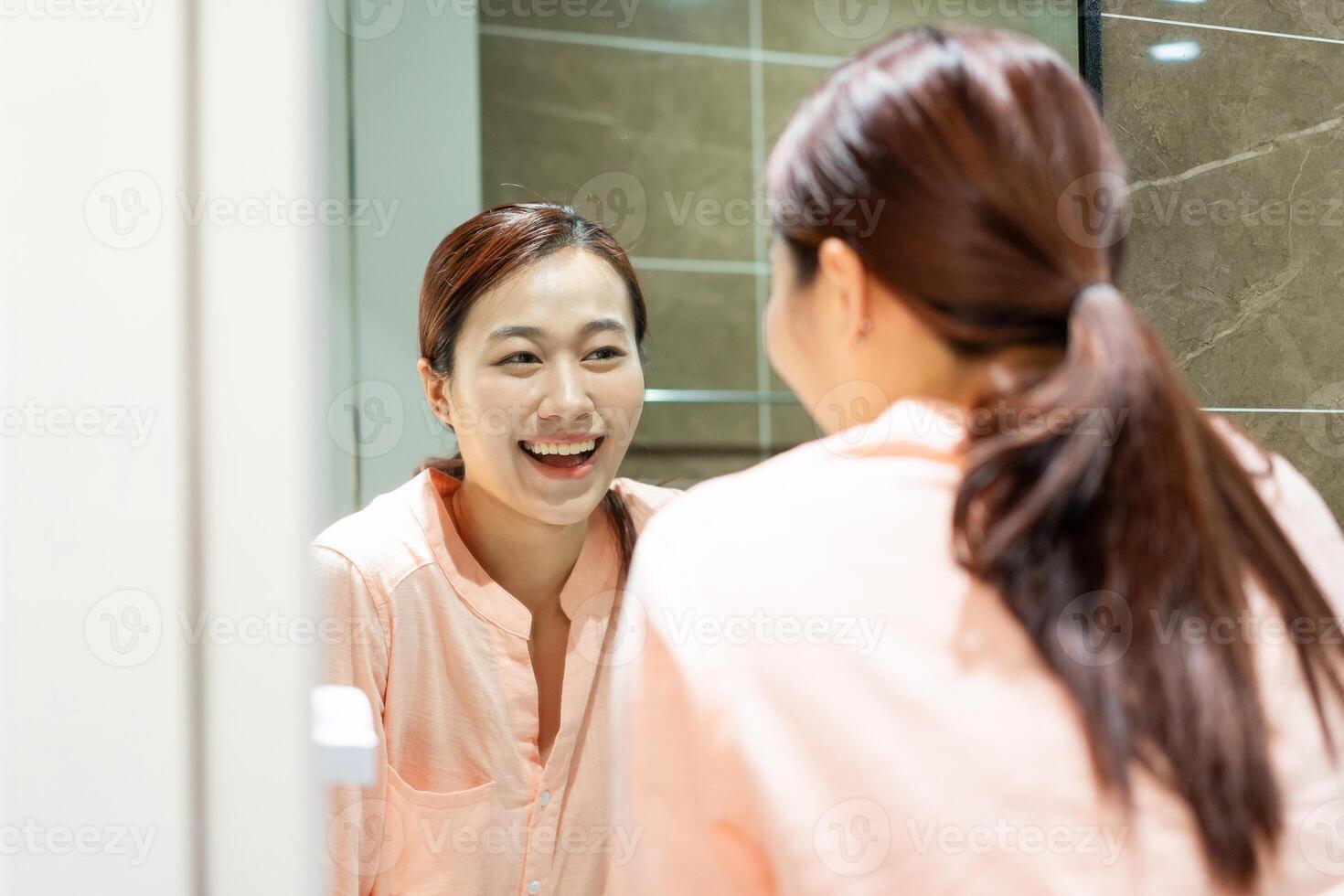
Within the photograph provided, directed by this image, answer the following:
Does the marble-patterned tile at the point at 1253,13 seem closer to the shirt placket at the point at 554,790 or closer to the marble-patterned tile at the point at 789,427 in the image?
the marble-patterned tile at the point at 789,427

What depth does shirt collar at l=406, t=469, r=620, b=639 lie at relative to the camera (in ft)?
3.17

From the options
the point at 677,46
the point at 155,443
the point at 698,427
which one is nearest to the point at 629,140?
the point at 677,46

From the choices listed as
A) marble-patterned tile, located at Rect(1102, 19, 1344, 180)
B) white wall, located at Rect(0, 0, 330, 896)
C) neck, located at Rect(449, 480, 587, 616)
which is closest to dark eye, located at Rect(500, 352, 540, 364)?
neck, located at Rect(449, 480, 587, 616)

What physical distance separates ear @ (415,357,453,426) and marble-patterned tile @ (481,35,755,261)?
278mm

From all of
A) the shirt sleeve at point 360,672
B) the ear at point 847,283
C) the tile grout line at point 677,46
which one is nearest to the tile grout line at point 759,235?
the tile grout line at point 677,46

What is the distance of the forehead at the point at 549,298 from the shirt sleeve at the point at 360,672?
9.4 inches

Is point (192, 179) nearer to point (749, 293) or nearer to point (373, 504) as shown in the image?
point (373, 504)

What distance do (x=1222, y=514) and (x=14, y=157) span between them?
0.42 meters

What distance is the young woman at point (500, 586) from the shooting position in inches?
35.6

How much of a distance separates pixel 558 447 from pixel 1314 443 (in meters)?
0.77

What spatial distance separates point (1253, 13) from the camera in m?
1.12

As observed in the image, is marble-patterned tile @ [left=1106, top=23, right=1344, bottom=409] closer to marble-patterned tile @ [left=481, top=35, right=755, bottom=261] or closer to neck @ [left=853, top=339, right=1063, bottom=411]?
marble-patterned tile @ [left=481, top=35, right=755, bottom=261]

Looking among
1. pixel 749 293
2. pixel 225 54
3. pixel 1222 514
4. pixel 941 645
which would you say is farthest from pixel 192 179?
pixel 749 293

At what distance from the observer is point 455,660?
945 mm
